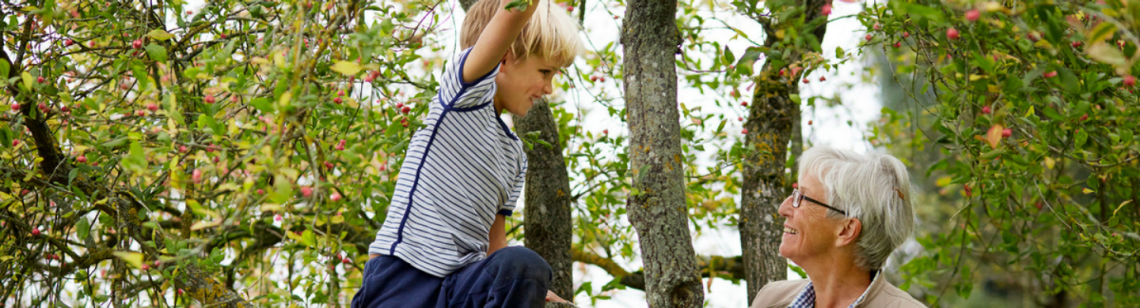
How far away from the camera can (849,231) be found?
2.16 m

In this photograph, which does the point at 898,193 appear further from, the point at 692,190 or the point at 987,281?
the point at 987,281

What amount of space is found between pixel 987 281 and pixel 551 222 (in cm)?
863

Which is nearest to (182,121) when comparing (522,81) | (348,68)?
(348,68)

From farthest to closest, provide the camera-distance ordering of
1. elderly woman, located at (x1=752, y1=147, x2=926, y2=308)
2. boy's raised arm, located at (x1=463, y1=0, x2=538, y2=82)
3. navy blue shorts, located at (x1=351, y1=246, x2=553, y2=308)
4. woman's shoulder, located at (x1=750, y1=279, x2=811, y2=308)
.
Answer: woman's shoulder, located at (x1=750, y1=279, x2=811, y2=308) → elderly woman, located at (x1=752, y1=147, x2=926, y2=308) → navy blue shorts, located at (x1=351, y1=246, x2=553, y2=308) → boy's raised arm, located at (x1=463, y1=0, x2=538, y2=82)

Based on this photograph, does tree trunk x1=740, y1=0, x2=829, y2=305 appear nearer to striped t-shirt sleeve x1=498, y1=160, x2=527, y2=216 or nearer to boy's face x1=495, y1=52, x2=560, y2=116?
striped t-shirt sleeve x1=498, y1=160, x2=527, y2=216

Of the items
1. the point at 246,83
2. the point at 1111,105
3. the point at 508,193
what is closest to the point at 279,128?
the point at 246,83

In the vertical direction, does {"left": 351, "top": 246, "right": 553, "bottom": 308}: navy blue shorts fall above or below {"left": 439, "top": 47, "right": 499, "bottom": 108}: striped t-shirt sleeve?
below

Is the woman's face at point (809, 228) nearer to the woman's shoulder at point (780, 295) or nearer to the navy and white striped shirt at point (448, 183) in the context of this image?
the woman's shoulder at point (780, 295)

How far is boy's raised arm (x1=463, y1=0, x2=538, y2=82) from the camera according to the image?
162cm

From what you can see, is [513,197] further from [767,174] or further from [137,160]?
[767,174]

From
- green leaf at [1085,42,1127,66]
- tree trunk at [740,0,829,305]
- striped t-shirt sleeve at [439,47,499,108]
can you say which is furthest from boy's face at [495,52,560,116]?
tree trunk at [740,0,829,305]

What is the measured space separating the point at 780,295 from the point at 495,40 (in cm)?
123

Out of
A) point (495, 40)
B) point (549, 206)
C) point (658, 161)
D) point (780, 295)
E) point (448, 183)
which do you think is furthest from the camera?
point (549, 206)

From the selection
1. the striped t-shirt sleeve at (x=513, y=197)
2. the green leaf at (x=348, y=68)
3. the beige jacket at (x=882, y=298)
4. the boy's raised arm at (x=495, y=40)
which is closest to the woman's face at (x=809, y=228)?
the beige jacket at (x=882, y=298)
